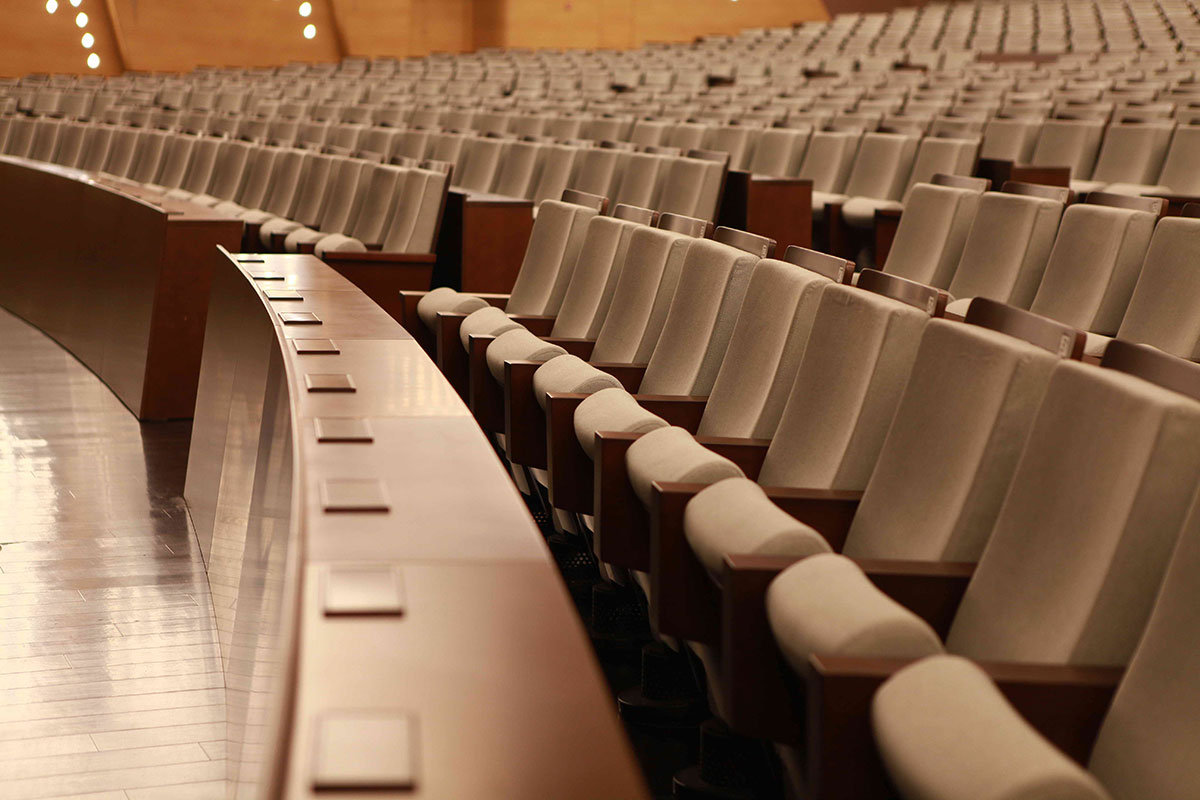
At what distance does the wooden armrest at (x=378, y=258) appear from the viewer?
1.44m

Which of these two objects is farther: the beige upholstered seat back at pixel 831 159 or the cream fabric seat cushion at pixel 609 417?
the beige upholstered seat back at pixel 831 159

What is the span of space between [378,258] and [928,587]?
107 cm

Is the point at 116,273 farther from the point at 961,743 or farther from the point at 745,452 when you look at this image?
the point at 961,743

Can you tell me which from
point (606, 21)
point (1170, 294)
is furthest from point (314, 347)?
point (606, 21)

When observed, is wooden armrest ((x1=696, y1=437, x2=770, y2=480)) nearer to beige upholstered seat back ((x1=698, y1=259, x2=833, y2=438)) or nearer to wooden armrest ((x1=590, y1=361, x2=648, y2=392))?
beige upholstered seat back ((x1=698, y1=259, x2=833, y2=438))

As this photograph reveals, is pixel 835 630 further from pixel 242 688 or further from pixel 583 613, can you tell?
pixel 583 613

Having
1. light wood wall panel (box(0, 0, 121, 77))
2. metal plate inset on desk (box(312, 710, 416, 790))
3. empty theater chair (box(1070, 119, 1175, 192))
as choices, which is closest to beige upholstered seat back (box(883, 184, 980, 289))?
empty theater chair (box(1070, 119, 1175, 192))

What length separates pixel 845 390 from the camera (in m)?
0.62

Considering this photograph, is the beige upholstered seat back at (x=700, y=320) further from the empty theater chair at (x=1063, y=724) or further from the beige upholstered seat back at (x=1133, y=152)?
the beige upholstered seat back at (x=1133, y=152)

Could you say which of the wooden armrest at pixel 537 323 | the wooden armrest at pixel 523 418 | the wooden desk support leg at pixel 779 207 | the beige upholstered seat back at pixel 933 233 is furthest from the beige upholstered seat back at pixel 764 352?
the wooden desk support leg at pixel 779 207

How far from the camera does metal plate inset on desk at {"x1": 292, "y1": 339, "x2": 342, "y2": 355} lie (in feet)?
2.16

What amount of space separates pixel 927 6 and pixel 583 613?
5.23 meters

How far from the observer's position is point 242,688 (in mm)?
602

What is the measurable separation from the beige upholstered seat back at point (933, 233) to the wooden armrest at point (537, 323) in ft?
1.02
